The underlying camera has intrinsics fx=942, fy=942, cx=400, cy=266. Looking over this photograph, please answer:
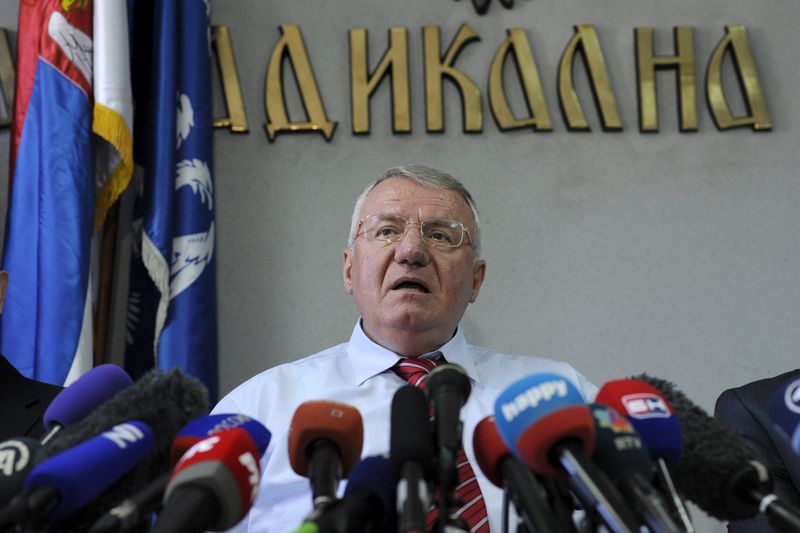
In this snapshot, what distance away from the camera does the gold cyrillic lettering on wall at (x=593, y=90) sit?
350 centimetres

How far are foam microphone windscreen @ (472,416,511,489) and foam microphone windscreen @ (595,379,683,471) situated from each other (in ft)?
0.59

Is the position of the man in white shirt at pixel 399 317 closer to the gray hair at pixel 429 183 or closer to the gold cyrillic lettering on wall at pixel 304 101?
the gray hair at pixel 429 183

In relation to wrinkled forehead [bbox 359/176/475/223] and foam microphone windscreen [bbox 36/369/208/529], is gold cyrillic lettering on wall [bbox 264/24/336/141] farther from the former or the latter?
foam microphone windscreen [bbox 36/369/208/529]

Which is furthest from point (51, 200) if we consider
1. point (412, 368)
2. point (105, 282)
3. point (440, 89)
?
point (440, 89)

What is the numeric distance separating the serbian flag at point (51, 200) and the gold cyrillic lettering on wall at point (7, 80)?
126mm

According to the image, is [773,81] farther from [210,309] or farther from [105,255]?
[105,255]

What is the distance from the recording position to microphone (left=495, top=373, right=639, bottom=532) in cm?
99

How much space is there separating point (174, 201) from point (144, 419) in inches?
80.4

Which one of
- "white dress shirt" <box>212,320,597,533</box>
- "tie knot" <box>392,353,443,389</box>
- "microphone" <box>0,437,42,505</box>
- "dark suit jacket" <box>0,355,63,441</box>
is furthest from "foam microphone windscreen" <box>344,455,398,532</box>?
"dark suit jacket" <box>0,355,63,441</box>

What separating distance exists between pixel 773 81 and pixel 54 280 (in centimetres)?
269

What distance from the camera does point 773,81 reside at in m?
3.60

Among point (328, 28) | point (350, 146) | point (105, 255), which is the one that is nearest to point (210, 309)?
point (105, 255)

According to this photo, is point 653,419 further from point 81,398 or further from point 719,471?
point 81,398

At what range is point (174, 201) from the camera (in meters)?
3.17
